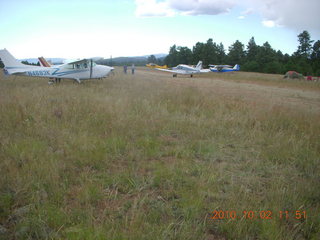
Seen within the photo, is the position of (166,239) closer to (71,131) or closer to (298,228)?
(298,228)

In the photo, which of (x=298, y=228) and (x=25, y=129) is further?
(x=25, y=129)

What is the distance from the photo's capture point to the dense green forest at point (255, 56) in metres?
58.8

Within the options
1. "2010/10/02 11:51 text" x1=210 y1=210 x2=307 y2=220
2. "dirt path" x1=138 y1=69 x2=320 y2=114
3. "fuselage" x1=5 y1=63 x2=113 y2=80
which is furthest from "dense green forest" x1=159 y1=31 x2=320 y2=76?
"2010/10/02 11:51 text" x1=210 y1=210 x2=307 y2=220

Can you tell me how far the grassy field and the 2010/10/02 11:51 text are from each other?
1 cm

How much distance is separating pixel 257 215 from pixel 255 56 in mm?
79614

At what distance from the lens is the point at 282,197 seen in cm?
274

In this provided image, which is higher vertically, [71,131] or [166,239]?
[71,131]

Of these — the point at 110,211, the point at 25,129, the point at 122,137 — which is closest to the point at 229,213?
the point at 110,211

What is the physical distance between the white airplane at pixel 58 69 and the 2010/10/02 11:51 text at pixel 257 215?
561 inches

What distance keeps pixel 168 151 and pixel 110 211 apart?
1.97m

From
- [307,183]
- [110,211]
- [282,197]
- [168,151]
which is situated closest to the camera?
[110,211]

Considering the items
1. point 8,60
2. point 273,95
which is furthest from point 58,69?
point 273,95

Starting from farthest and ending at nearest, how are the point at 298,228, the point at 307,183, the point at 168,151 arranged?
the point at 168,151 < the point at 307,183 < the point at 298,228

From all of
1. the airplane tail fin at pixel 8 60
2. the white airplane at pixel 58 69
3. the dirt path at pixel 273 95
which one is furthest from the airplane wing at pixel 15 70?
the dirt path at pixel 273 95
